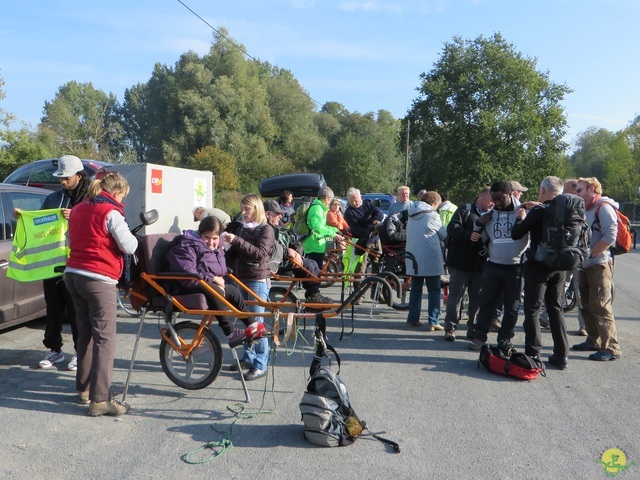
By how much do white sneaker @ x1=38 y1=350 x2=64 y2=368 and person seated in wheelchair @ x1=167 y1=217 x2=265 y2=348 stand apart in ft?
5.74

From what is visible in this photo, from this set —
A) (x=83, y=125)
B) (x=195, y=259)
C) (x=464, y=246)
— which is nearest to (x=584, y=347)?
(x=464, y=246)

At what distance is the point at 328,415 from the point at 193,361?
5.47ft

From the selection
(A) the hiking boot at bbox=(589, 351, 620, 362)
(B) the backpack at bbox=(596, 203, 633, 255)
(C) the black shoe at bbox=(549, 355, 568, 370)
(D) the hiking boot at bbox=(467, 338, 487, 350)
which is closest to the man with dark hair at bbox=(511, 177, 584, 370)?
(C) the black shoe at bbox=(549, 355, 568, 370)

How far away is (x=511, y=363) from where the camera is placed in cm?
576

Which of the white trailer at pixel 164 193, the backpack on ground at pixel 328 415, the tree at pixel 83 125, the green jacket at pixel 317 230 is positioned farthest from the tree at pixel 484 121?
the backpack on ground at pixel 328 415

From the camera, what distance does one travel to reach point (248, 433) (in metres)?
4.34

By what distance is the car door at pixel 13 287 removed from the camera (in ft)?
21.0

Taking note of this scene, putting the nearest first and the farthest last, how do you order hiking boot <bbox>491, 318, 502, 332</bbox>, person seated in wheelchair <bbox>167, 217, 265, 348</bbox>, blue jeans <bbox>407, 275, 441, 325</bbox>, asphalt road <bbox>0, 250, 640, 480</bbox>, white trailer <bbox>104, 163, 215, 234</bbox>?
asphalt road <bbox>0, 250, 640, 480</bbox> < person seated in wheelchair <bbox>167, 217, 265, 348</bbox> < blue jeans <bbox>407, 275, 441, 325</bbox> < hiking boot <bbox>491, 318, 502, 332</bbox> < white trailer <bbox>104, 163, 215, 234</bbox>

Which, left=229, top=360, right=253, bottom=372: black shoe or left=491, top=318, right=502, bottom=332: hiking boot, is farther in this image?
left=491, top=318, right=502, bottom=332: hiking boot

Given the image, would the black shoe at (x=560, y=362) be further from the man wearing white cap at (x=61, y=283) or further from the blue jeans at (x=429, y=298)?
the man wearing white cap at (x=61, y=283)

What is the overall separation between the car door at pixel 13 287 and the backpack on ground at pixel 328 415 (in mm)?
4041

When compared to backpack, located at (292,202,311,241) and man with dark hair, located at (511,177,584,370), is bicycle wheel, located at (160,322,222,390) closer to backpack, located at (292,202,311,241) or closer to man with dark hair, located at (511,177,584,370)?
man with dark hair, located at (511,177,584,370)

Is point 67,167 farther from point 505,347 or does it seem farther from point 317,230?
point 505,347

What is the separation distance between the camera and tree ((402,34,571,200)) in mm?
43250
